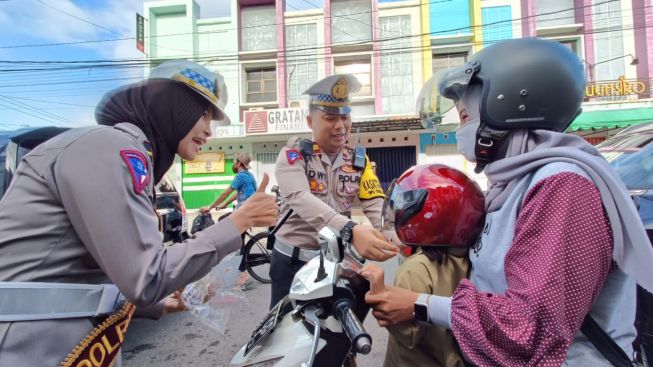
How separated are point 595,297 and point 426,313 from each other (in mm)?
417

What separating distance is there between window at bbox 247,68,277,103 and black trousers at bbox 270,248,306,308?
16244mm

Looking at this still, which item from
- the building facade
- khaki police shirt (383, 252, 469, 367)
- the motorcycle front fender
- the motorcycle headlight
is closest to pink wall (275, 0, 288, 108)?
the building facade

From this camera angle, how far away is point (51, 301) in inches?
38.1

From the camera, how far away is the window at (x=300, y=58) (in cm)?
1719

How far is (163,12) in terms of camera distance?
17922mm

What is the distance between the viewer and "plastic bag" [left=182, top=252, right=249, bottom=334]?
5.01ft

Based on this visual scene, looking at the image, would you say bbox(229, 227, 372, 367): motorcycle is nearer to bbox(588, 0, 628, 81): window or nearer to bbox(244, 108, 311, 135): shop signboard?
bbox(244, 108, 311, 135): shop signboard

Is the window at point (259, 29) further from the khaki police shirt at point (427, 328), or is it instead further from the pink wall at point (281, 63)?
the khaki police shirt at point (427, 328)

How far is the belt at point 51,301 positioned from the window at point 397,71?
52.5ft

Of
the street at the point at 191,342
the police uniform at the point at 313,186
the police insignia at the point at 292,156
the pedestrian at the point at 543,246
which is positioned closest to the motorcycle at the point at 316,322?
the pedestrian at the point at 543,246

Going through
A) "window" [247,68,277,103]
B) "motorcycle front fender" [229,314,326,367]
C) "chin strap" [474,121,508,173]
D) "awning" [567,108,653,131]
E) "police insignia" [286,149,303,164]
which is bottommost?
"motorcycle front fender" [229,314,326,367]

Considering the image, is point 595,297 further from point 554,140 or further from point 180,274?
point 180,274

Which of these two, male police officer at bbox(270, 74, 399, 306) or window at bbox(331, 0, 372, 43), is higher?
window at bbox(331, 0, 372, 43)

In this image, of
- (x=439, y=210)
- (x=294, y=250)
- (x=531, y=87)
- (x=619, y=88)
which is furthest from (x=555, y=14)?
(x=439, y=210)
